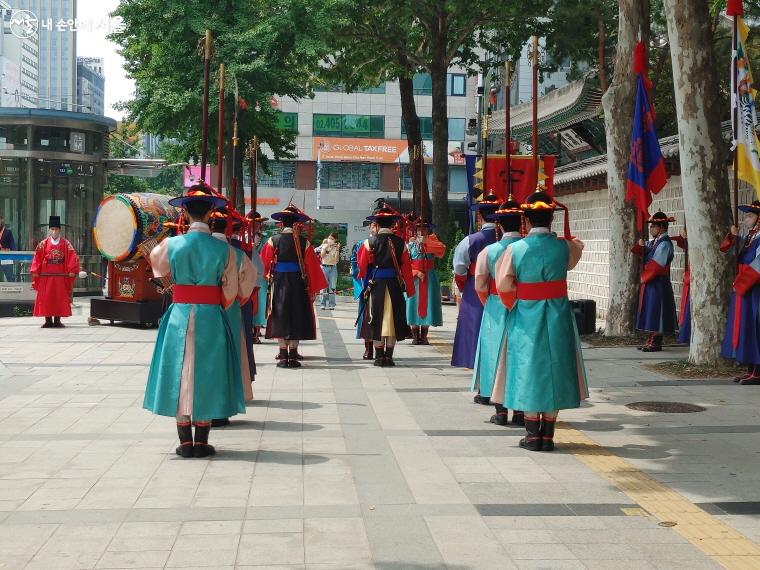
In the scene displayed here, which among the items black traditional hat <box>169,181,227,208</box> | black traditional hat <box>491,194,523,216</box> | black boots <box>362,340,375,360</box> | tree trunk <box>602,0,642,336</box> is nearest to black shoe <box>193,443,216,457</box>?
black traditional hat <box>169,181,227,208</box>

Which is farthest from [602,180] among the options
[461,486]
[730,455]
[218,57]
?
[461,486]

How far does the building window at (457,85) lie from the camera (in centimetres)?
5738

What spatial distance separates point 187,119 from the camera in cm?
2339

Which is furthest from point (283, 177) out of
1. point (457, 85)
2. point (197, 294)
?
point (197, 294)

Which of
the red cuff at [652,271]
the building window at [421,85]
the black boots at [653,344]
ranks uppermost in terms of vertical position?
the building window at [421,85]

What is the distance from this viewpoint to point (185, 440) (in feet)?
24.8

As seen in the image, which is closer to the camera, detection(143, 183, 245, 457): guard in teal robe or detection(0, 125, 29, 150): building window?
detection(143, 183, 245, 457): guard in teal robe

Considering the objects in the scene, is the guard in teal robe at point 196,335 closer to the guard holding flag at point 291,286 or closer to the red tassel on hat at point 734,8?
the guard holding flag at point 291,286

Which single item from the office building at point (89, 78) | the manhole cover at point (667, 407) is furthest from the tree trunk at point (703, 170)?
the office building at point (89, 78)

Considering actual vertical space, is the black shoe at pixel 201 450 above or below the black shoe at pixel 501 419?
below

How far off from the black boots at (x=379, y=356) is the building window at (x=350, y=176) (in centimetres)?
4462

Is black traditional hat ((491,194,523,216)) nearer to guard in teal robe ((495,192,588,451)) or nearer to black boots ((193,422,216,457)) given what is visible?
guard in teal robe ((495,192,588,451))

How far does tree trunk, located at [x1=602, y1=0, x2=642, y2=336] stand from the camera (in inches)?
598

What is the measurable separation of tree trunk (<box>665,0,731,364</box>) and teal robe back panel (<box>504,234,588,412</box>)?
492 centimetres
